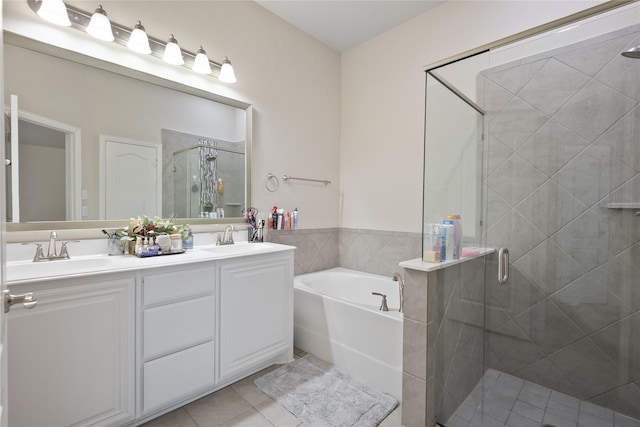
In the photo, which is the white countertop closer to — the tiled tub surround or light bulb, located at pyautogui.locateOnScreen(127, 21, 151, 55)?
the tiled tub surround

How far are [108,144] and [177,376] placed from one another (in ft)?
4.61

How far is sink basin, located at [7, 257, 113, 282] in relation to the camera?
4.32 ft

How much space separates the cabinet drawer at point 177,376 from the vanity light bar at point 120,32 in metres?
1.88

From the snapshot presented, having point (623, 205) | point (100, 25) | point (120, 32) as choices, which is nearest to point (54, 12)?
point (100, 25)

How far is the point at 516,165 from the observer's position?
1845mm

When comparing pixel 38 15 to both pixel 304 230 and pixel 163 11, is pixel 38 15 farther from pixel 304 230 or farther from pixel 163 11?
pixel 304 230

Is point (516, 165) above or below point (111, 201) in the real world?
above

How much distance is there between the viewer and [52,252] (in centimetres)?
164

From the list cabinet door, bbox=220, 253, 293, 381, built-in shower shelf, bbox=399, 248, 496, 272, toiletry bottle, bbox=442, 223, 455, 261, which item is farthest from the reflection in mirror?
toiletry bottle, bbox=442, 223, 455, 261

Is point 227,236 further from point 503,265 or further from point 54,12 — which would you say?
point 503,265

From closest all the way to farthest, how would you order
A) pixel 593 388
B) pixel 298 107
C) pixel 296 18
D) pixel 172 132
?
1. pixel 593 388
2. pixel 172 132
3. pixel 296 18
4. pixel 298 107

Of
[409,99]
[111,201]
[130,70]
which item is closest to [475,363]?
[409,99]

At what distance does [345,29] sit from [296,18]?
0.48m

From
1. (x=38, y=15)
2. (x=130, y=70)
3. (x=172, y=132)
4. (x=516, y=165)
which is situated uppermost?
(x=38, y=15)
